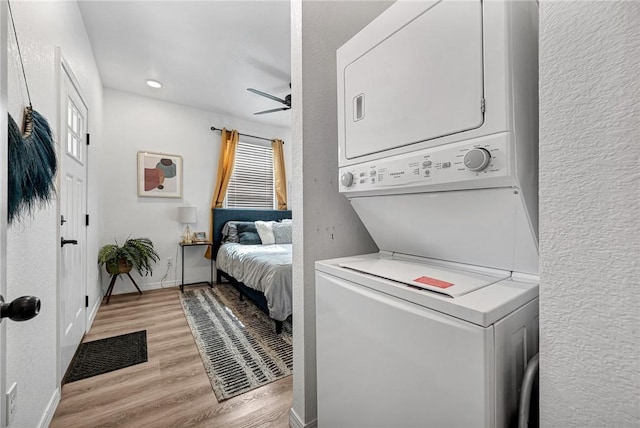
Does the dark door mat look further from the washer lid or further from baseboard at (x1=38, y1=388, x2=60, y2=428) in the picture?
the washer lid

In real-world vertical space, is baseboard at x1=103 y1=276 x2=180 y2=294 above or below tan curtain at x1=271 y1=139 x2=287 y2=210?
below

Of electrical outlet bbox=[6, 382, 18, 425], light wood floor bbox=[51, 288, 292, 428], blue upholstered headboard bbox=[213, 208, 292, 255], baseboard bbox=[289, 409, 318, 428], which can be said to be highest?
blue upholstered headboard bbox=[213, 208, 292, 255]

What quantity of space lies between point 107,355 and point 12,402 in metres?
1.22

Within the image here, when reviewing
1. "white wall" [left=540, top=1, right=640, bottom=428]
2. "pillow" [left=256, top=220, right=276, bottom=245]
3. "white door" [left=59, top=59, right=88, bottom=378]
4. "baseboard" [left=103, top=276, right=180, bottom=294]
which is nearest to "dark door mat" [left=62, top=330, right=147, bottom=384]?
"white door" [left=59, top=59, right=88, bottom=378]

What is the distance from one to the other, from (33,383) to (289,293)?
1533mm

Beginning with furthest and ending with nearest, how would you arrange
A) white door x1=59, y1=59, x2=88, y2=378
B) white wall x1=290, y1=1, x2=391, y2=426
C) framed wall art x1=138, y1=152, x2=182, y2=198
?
framed wall art x1=138, y1=152, x2=182, y2=198 → white door x1=59, y1=59, x2=88, y2=378 → white wall x1=290, y1=1, x2=391, y2=426

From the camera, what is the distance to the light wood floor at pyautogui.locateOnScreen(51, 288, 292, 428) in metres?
1.43

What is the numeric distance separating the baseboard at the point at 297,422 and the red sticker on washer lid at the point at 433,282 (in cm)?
102

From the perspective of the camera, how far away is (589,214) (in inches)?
19.8

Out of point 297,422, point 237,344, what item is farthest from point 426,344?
point 237,344

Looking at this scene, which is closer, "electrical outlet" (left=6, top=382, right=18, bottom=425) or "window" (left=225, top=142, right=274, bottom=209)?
"electrical outlet" (left=6, top=382, right=18, bottom=425)

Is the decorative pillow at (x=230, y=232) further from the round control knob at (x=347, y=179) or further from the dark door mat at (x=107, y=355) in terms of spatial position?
the round control knob at (x=347, y=179)

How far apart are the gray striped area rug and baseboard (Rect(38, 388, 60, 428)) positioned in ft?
2.59

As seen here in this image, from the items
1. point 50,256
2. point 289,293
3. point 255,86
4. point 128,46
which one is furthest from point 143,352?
point 255,86
